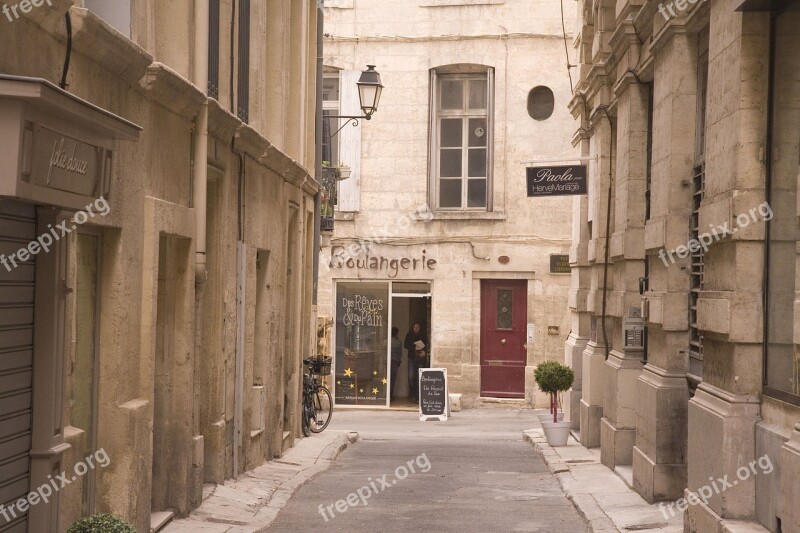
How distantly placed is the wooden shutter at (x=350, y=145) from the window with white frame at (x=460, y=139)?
1584mm

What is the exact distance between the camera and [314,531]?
980cm

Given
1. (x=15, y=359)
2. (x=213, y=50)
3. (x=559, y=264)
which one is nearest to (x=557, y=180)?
(x=213, y=50)

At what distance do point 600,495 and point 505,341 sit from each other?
1241 centimetres

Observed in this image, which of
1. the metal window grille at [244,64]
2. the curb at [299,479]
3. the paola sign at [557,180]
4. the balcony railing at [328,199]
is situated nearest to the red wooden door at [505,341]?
the balcony railing at [328,199]

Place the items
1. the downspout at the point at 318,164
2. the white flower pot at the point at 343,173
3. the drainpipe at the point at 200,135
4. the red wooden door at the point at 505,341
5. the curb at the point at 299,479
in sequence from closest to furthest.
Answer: the drainpipe at the point at 200,135, the curb at the point at 299,479, the downspout at the point at 318,164, the white flower pot at the point at 343,173, the red wooden door at the point at 505,341

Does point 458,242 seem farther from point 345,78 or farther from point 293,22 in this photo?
point 293,22

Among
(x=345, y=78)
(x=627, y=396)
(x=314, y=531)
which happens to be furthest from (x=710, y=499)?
(x=345, y=78)

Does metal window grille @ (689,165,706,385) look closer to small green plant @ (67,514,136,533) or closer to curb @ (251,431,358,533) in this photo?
curb @ (251,431,358,533)

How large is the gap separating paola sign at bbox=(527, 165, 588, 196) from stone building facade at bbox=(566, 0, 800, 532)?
29cm

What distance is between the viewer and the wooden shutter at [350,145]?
24594 mm

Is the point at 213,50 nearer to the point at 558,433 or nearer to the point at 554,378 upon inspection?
the point at 554,378

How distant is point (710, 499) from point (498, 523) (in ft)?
7.14

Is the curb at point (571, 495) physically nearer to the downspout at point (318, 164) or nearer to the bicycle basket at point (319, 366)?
the bicycle basket at point (319, 366)

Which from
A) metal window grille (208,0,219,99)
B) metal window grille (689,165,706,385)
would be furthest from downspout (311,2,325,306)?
metal window grille (689,165,706,385)
